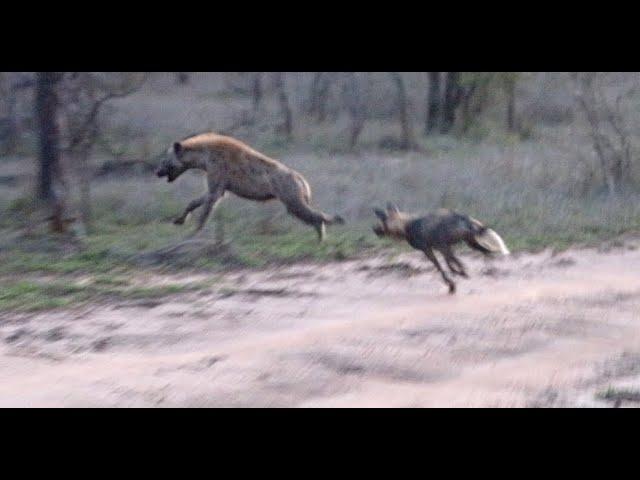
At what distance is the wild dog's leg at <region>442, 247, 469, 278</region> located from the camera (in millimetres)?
8703

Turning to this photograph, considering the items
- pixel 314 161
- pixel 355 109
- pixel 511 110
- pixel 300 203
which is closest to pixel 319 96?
pixel 355 109

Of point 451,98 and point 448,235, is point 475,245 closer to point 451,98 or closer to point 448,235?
point 448,235

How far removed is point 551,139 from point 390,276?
30.2 ft

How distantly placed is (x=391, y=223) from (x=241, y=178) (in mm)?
2329

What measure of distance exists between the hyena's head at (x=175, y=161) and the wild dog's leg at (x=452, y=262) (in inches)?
126

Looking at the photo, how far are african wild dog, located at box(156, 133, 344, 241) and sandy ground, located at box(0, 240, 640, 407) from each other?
1.49 m

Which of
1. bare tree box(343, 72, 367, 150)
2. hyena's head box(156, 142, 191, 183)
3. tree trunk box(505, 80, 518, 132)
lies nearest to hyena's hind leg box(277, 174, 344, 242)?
hyena's head box(156, 142, 191, 183)

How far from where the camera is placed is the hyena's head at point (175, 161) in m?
11.0

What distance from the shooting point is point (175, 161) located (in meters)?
11.0

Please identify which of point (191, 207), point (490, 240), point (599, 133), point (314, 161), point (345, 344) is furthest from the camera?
point (314, 161)
